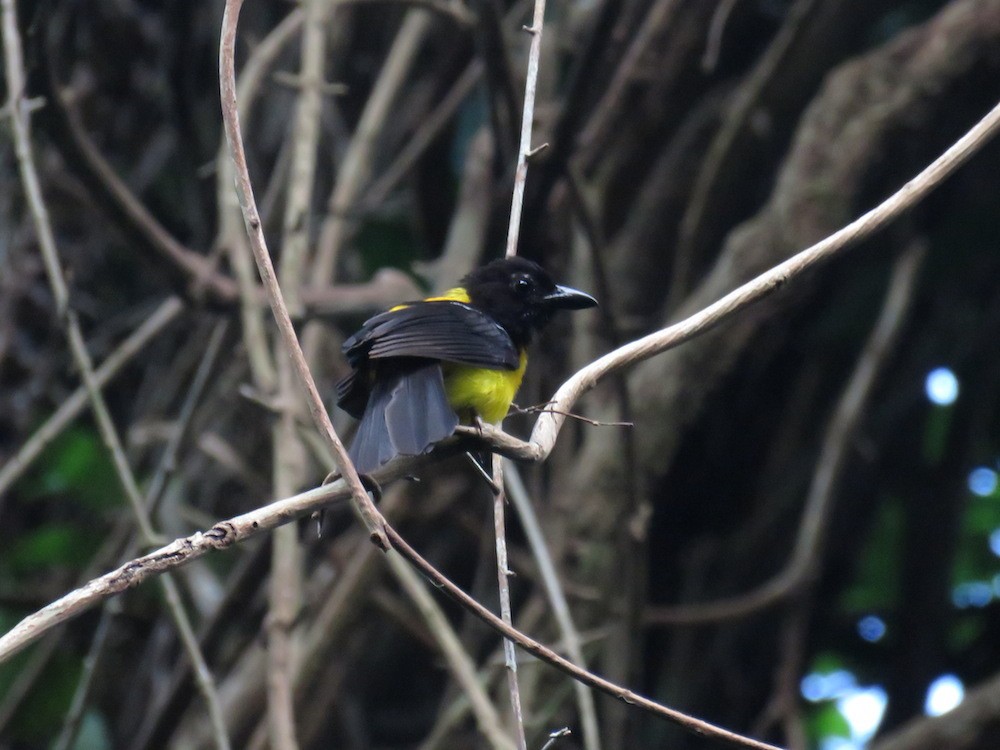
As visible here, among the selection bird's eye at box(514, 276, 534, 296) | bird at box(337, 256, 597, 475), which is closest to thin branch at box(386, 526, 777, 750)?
bird at box(337, 256, 597, 475)

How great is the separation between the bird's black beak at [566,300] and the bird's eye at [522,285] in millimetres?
53

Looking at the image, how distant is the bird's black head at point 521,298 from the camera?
3.22 meters

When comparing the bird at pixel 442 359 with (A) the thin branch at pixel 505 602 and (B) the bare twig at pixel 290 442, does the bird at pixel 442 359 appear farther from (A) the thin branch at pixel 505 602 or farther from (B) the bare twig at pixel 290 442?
(B) the bare twig at pixel 290 442

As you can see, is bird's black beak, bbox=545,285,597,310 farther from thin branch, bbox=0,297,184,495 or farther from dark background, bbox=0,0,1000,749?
thin branch, bbox=0,297,184,495

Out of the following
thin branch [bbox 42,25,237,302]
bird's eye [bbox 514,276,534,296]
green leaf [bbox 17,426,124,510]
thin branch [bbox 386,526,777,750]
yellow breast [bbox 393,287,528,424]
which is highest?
thin branch [bbox 42,25,237,302]

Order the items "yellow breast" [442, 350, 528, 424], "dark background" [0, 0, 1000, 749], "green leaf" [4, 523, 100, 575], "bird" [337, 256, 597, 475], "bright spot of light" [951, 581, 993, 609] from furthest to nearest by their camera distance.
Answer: "bright spot of light" [951, 581, 993, 609], "green leaf" [4, 523, 100, 575], "dark background" [0, 0, 1000, 749], "yellow breast" [442, 350, 528, 424], "bird" [337, 256, 597, 475]

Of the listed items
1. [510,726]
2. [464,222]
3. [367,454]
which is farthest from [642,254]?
[367,454]

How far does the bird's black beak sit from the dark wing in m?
0.23

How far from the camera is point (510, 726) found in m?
3.80

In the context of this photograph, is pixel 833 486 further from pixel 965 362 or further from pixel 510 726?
pixel 510 726

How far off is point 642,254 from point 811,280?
2.42ft

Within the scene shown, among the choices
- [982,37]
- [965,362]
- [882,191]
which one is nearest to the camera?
[982,37]

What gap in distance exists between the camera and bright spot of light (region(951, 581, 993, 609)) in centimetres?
485

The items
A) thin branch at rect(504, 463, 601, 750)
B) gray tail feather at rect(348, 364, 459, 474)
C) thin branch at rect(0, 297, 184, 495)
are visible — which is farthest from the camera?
thin branch at rect(0, 297, 184, 495)
